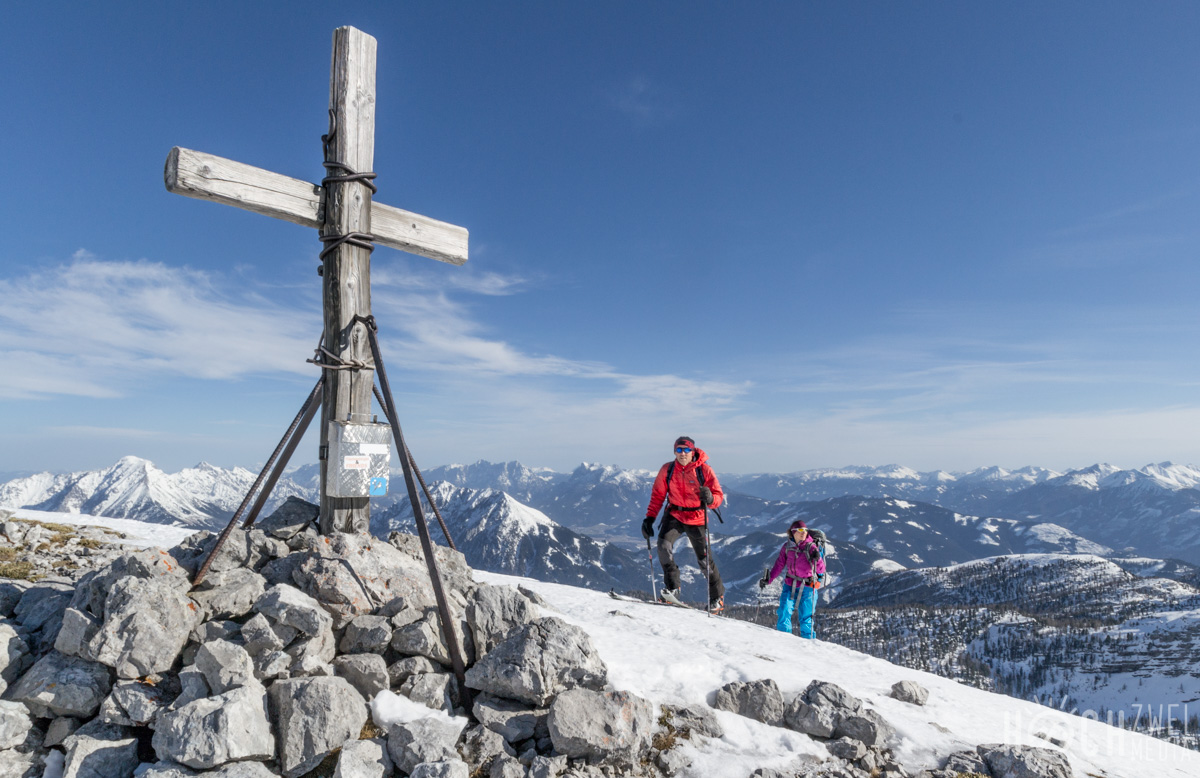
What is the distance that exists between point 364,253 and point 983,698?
477 inches

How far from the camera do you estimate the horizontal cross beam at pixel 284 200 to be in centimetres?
627

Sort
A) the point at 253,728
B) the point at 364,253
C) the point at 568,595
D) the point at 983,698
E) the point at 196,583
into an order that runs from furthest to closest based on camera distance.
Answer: the point at 568,595
the point at 983,698
the point at 364,253
the point at 196,583
the point at 253,728

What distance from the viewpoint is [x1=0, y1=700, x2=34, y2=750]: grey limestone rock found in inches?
192

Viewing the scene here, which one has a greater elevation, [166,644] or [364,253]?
[364,253]

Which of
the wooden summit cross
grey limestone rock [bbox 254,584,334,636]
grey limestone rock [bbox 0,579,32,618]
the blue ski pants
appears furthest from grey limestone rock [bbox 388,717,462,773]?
the blue ski pants

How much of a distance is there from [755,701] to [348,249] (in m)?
7.66

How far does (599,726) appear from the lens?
5602 mm

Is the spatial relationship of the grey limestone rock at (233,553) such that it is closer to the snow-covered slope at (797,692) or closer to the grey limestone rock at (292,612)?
the grey limestone rock at (292,612)

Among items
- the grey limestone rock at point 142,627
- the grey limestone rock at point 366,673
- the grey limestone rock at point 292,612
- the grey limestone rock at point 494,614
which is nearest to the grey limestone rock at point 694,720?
the grey limestone rock at point 494,614

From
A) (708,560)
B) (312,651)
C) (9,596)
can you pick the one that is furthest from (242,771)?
(708,560)

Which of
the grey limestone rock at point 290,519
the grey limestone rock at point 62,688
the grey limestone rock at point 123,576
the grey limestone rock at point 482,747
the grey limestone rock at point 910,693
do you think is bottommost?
the grey limestone rock at point 910,693

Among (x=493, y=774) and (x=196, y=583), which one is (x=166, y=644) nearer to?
(x=196, y=583)

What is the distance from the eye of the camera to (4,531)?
14.0 m

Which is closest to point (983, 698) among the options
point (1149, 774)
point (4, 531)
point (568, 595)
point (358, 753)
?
point (1149, 774)
